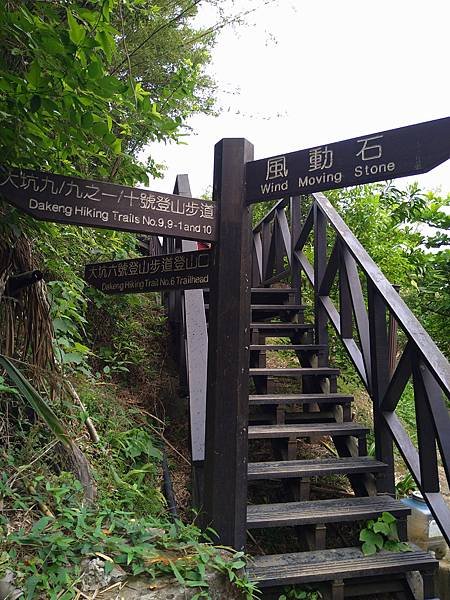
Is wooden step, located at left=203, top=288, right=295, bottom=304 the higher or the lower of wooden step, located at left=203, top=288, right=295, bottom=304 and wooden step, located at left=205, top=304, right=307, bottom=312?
the higher

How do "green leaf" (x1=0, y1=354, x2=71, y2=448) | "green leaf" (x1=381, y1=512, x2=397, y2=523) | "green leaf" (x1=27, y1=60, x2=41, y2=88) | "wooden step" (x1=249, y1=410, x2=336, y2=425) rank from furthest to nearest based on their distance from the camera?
1. "wooden step" (x1=249, y1=410, x2=336, y2=425)
2. "green leaf" (x1=381, y1=512, x2=397, y2=523)
3. "green leaf" (x1=27, y1=60, x2=41, y2=88)
4. "green leaf" (x1=0, y1=354, x2=71, y2=448)

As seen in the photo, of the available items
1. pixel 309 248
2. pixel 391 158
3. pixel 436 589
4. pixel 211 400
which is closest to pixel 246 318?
pixel 211 400

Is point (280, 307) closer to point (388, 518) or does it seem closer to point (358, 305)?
point (358, 305)

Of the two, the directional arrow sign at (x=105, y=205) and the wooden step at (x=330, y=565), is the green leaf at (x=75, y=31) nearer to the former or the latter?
the directional arrow sign at (x=105, y=205)

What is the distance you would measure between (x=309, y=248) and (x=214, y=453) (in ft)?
11.7

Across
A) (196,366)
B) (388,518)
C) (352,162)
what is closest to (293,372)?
(196,366)

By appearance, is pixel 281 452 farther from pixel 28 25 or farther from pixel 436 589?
pixel 28 25

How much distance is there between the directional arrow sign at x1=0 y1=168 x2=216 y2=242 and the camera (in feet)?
6.76

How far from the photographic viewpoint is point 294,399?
3432 millimetres

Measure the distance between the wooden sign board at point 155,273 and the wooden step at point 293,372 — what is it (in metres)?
1.18

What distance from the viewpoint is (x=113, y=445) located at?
120 inches

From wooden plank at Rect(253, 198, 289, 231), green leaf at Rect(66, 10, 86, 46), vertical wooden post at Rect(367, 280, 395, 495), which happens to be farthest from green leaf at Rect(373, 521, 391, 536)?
wooden plank at Rect(253, 198, 289, 231)

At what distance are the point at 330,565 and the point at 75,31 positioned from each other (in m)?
2.56

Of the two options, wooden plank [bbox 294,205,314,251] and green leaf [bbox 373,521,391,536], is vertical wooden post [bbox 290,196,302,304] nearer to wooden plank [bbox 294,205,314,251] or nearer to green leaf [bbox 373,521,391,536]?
wooden plank [bbox 294,205,314,251]
